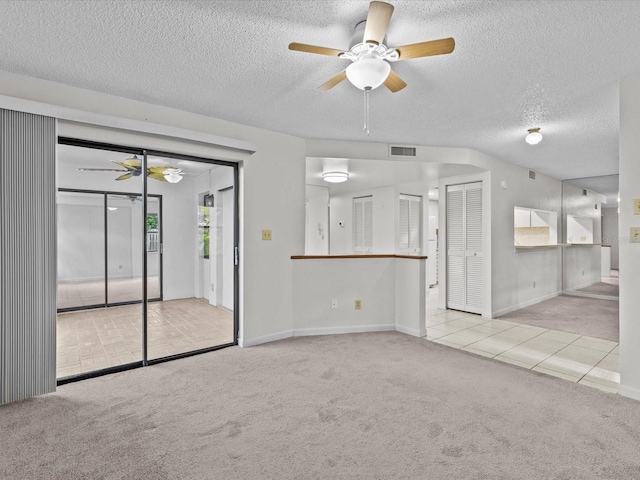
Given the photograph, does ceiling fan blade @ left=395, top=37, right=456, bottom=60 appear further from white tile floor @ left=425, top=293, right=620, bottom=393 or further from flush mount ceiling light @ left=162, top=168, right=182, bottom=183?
flush mount ceiling light @ left=162, top=168, right=182, bottom=183

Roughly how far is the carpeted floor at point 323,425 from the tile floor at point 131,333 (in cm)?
52

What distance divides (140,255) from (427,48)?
16.6 ft

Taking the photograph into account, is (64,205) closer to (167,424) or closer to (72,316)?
(72,316)

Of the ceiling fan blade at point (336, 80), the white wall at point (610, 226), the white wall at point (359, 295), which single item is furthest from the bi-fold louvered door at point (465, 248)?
the ceiling fan blade at point (336, 80)

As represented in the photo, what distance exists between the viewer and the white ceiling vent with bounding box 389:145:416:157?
4.46m

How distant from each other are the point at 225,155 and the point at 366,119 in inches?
57.8

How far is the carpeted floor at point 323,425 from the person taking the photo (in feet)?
5.98

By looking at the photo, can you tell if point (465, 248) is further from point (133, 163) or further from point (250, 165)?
point (133, 163)

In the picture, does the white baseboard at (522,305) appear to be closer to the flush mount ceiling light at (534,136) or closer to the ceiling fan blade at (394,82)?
the flush mount ceiling light at (534,136)

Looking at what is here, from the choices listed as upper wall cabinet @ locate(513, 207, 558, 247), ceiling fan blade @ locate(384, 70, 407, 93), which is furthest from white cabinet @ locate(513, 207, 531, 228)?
ceiling fan blade @ locate(384, 70, 407, 93)

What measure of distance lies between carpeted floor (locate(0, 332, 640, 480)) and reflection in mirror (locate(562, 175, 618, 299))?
4.56 meters

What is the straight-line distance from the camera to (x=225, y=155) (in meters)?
3.61

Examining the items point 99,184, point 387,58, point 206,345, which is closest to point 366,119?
point 387,58

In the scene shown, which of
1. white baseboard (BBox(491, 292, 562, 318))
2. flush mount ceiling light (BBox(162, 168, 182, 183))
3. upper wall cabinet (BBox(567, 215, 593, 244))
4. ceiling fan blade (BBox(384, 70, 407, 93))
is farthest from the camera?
upper wall cabinet (BBox(567, 215, 593, 244))
